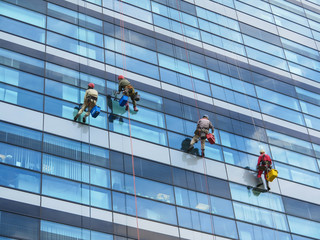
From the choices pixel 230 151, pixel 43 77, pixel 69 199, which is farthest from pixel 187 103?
pixel 69 199

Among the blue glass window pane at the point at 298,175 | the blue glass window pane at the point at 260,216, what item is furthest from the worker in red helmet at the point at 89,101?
the blue glass window pane at the point at 298,175

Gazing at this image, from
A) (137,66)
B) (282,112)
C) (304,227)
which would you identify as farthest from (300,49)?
(304,227)

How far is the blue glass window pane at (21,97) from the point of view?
24822mm

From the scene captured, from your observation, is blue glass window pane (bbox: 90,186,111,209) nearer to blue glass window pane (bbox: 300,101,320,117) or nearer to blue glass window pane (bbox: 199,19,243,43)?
blue glass window pane (bbox: 199,19,243,43)

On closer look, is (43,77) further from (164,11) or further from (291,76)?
(291,76)

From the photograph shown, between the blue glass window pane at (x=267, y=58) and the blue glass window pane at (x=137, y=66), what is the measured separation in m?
8.29

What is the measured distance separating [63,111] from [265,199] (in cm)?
1084

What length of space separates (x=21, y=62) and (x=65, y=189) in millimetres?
6776

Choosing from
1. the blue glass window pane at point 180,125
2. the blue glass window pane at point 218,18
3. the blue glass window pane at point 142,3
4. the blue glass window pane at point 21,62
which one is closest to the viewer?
the blue glass window pane at point 21,62

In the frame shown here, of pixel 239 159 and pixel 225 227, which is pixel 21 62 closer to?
pixel 239 159

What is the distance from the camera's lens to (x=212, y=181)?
1089 inches

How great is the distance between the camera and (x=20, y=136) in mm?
23844

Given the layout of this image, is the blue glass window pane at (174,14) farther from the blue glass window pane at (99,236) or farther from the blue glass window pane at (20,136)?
the blue glass window pane at (99,236)

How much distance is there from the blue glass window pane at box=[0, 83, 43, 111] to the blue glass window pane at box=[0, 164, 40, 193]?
11.4ft
